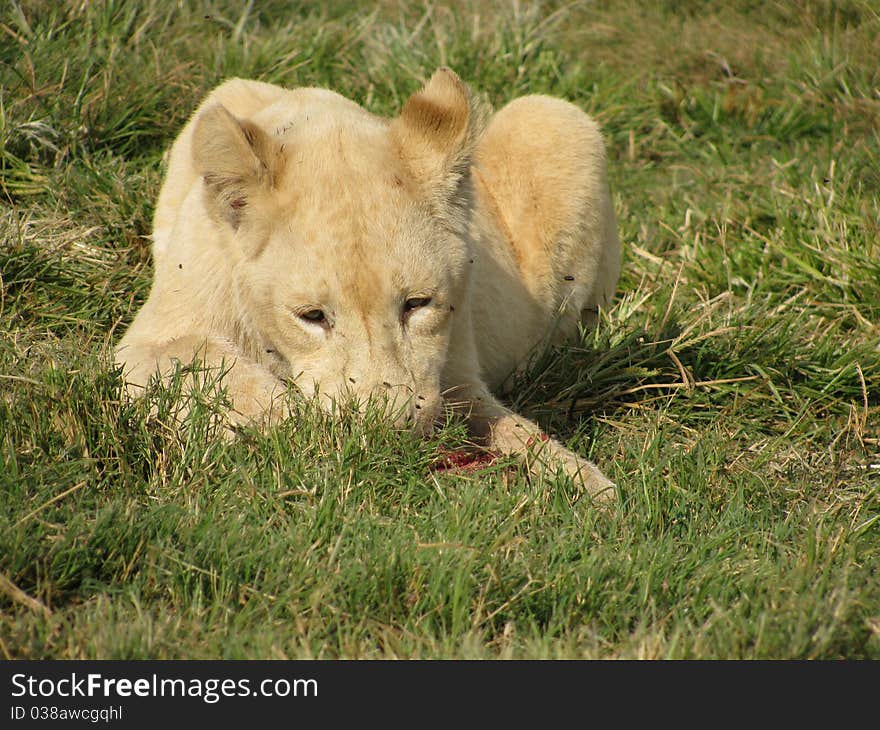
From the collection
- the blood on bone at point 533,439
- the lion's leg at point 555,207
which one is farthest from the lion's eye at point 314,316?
the lion's leg at point 555,207

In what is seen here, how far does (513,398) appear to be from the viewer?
491 centimetres

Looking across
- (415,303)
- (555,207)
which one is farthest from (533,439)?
(555,207)

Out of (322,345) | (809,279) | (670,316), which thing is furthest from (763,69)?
(322,345)

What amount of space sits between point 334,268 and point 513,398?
1.54 meters

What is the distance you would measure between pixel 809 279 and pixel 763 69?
254cm

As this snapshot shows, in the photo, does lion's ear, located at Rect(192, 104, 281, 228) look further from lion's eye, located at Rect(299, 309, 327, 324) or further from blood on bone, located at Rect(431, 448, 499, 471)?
blood on bone, located at Rect(431, 448, 499, 471)

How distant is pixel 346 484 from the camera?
3586 millimetres

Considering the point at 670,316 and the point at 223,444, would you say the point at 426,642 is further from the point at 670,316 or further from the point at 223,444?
the point at 670,316

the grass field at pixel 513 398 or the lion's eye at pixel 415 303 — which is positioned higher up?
the lion's eye at pixel 415 303

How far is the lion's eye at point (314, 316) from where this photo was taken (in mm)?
3652

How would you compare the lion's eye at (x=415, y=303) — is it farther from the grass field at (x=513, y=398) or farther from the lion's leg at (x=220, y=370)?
the lion's leg at (x=220, y=370)

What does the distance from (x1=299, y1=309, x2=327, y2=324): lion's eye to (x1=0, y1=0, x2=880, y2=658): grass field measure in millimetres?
331

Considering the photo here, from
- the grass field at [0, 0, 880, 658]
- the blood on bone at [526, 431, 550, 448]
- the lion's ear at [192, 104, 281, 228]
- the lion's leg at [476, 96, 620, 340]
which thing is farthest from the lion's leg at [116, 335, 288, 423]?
the lion's leg at [476, 96, 620, 340]

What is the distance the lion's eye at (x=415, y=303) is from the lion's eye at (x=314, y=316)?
0.84 ft
